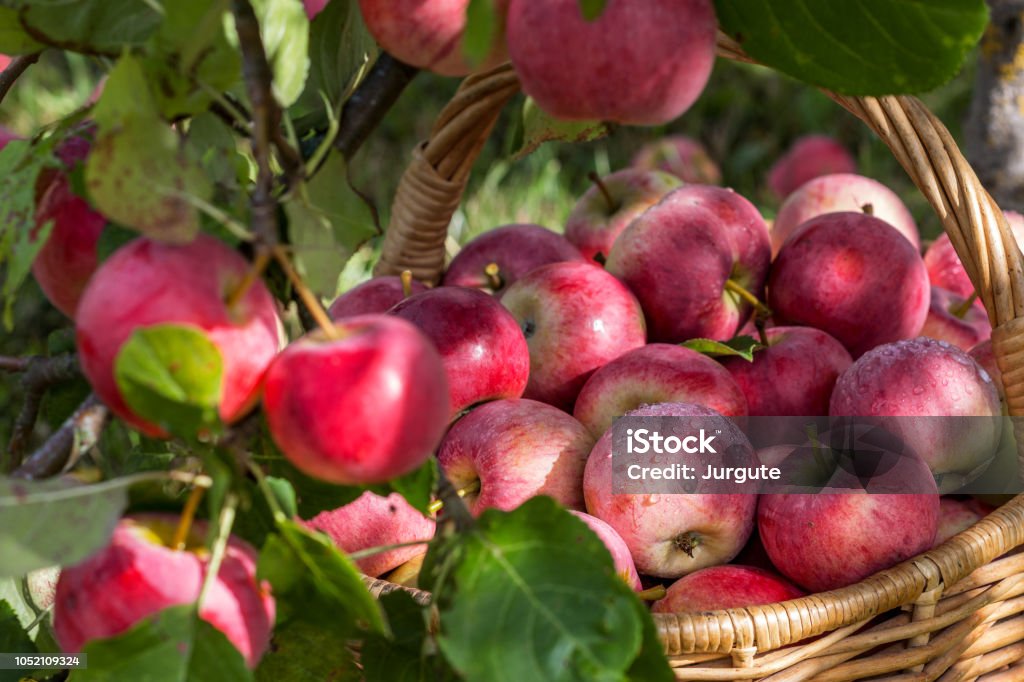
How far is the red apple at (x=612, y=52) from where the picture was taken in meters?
0.40

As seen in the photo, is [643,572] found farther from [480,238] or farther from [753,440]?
[480,238]

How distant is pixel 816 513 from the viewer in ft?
2.61

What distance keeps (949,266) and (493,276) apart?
22.8 inches

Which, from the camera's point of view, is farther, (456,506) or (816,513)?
(816,513)

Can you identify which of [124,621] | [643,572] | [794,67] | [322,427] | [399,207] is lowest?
[643,572]

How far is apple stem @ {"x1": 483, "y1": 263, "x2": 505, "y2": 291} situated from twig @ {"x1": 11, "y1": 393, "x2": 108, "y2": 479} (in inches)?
27.3

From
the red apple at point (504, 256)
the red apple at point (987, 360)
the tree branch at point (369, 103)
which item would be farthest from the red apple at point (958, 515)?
the tree branch at point (369, 103)

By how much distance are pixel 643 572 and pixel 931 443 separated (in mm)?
281

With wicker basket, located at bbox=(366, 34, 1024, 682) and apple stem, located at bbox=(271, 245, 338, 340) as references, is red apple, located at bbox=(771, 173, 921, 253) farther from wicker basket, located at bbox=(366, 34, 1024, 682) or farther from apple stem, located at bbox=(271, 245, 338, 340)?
apple stem, located at bbox=(271, 245, 338, 340)

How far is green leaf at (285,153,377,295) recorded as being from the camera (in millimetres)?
404

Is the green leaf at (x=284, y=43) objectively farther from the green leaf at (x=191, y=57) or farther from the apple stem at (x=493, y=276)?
the apple stem at (x=493, y=276)

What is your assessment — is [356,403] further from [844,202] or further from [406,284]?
[844,202]

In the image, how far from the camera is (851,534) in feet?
2.55

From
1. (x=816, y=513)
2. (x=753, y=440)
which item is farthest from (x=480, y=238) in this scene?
(x=816, y=513)
